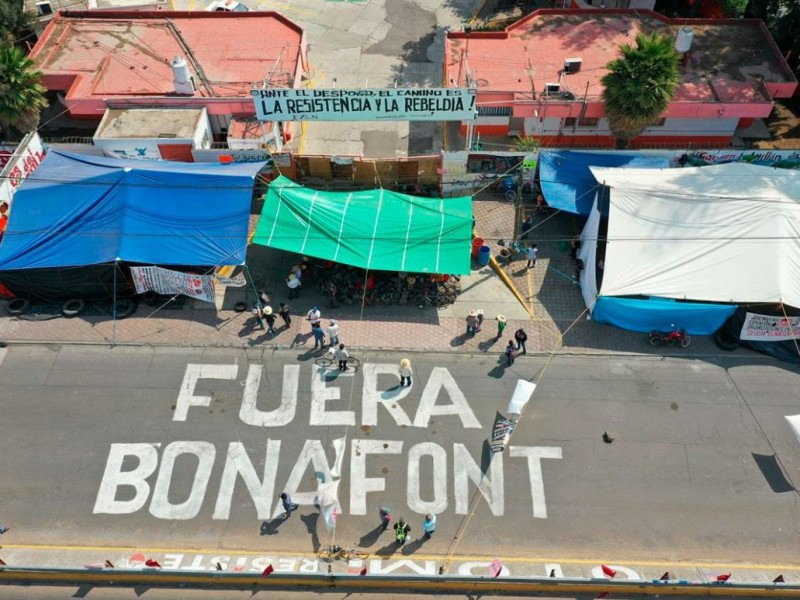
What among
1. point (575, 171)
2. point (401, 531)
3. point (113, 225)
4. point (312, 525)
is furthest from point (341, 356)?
point (575, 171)

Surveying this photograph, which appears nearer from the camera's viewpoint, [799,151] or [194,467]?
[194,467]

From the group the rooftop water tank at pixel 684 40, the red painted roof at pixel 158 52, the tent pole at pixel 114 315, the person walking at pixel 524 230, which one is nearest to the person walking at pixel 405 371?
the person walking at pixel 524 230

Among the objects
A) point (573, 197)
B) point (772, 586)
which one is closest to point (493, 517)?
point (772, 586)

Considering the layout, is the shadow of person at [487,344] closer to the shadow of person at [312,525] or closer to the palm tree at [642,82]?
the shadow of person at [312,525]

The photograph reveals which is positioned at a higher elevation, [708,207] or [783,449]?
[708,207]

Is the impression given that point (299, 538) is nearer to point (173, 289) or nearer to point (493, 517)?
point (493, 517)

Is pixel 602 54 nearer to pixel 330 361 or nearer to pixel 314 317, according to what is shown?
pixel 314 317

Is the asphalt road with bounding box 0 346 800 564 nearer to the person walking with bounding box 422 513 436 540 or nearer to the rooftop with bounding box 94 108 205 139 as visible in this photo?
the person walking with bounding box 422 513 436 540
